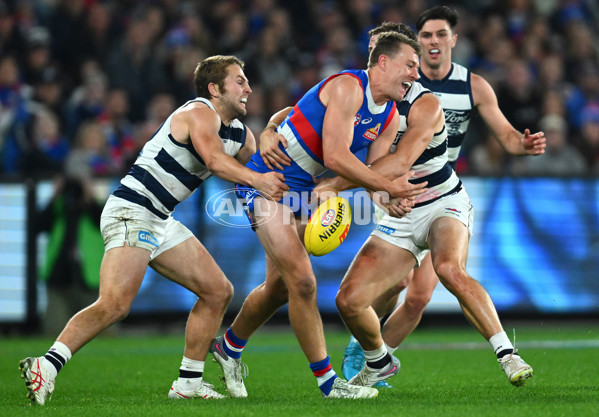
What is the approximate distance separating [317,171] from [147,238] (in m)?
1.30

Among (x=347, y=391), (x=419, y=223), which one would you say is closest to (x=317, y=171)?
(x=419, y=223)

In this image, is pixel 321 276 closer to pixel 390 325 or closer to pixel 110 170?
pixel 110 170

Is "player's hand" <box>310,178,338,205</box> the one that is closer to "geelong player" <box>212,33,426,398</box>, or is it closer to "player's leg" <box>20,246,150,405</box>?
"geelong player" <box>212,33,426,398</box>

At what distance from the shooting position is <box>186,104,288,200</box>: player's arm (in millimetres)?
6441

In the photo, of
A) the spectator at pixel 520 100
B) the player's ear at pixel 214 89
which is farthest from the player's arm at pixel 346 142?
the spectator at pixel 520 100

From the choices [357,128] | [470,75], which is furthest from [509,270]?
[357,128]

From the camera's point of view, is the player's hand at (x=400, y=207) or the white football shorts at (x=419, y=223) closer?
the player's hand at (x=400, y=207)

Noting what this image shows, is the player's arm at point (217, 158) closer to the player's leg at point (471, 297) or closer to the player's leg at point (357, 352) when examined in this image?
the player's leg at point (471, 297)

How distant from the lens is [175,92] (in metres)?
14.3

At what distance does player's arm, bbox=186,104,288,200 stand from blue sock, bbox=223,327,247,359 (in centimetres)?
130

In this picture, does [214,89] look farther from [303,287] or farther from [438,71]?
[438,71]

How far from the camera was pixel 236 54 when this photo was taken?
1473 centimetres

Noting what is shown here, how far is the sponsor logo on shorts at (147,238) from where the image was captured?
22.2 feet

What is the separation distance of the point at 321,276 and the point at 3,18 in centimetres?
629
